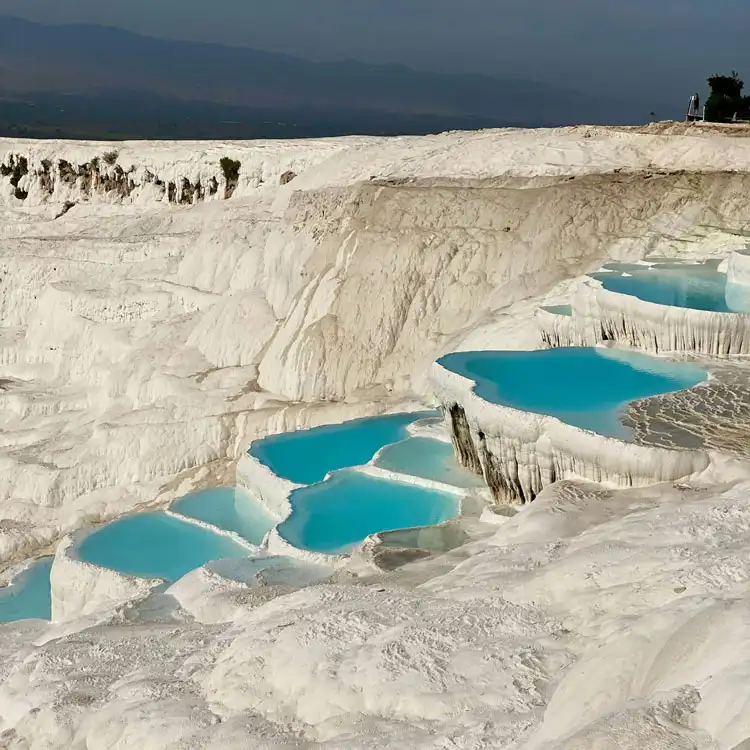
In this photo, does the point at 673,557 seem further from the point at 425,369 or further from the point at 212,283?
the point at 212,283

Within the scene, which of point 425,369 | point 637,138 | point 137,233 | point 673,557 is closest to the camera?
point 673,557

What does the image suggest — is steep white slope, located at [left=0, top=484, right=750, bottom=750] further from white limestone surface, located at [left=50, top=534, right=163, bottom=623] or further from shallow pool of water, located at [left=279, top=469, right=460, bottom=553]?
shallow pool of water, located at [left=279, top=469, right=460, bottom=553]

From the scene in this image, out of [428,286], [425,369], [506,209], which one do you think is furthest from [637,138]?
[425,369]

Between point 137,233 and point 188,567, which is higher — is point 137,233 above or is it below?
above

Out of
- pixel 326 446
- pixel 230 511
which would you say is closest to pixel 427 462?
pixel 326 446

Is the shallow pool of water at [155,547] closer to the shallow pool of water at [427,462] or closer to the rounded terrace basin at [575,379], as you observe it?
the shallow pool of water at [427,462]

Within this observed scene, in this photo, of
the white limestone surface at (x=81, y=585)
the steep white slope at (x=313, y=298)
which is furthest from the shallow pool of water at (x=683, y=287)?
the white limestone surface at (x=81, y=585)
